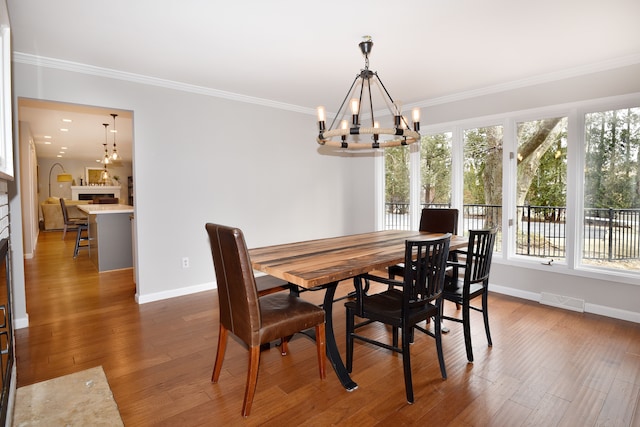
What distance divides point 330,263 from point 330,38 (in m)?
1.74

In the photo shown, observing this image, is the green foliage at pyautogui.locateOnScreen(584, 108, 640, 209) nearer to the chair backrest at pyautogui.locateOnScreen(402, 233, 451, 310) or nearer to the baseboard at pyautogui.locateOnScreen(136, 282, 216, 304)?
the chair backrest at pyautogui.locateOnScreen(402, 233, 451, 310)

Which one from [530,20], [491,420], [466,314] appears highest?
[530,20]

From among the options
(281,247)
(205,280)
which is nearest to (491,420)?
(281,247)

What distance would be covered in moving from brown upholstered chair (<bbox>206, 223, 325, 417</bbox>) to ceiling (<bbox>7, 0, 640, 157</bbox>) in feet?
5.07

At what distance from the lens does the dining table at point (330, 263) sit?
1987 mm

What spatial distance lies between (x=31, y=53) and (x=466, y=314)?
4.10 metres

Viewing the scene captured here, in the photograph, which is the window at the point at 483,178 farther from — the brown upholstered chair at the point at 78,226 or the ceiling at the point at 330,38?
the brown upholstered chair at the point at 78,226

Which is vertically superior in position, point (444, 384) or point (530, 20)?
point (530, 20)

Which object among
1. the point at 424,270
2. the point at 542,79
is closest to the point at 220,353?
the point at 424,270

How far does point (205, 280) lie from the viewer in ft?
13.9

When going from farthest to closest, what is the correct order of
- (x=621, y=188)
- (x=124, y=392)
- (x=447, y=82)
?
(x=447, y=82) < (x=621, y=188) < (x=124, y=392)

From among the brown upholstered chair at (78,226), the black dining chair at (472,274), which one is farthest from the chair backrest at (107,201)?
the black dining chair at (472,274)

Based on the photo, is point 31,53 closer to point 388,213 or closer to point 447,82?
point 447,82

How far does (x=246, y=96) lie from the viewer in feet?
14.3
